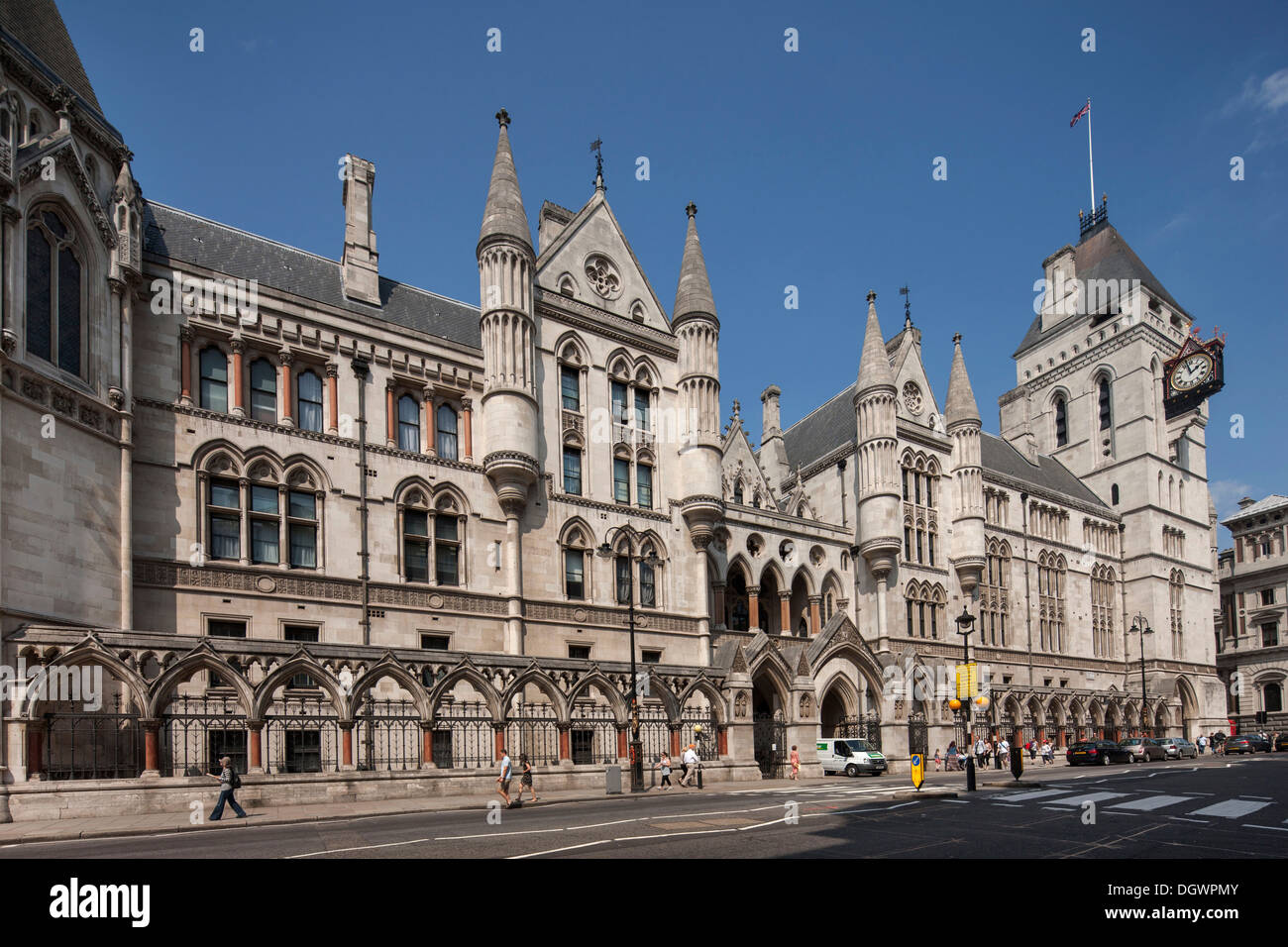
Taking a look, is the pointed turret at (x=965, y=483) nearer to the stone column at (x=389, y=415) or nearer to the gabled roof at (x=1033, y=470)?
the gabled roof at (x=1033, y=470)

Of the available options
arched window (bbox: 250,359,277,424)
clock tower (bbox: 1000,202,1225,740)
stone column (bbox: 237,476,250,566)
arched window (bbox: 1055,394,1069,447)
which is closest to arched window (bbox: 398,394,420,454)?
arched window (bbox: 250,359,277,424)

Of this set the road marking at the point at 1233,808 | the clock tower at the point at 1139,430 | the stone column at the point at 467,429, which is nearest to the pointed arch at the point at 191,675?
the stone column at the point at 467,429

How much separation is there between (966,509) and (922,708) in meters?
11.6

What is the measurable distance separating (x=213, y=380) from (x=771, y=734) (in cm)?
2323

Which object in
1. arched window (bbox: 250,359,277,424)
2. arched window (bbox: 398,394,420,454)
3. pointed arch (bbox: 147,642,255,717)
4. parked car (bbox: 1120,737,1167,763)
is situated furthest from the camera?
parked car (bbox: 1120,737,1167,763)

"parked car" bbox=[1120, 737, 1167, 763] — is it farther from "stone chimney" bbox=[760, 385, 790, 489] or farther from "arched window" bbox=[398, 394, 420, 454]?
"arched window" bbox=[398, 394, 420, 454]

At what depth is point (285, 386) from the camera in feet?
92.2

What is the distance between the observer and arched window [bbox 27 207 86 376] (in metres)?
22.0

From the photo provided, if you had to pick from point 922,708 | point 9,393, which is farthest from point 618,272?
point 922,708

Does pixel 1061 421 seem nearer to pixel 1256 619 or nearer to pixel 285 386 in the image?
pixel 1256 619

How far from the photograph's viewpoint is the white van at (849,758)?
36156mm

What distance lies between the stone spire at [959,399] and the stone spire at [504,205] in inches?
1120

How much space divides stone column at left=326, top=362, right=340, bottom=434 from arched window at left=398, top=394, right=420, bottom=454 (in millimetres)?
2287
